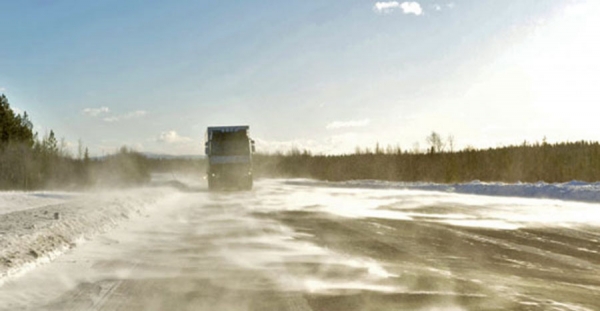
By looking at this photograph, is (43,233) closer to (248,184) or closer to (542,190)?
(542,190)

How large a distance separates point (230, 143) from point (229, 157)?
89cm

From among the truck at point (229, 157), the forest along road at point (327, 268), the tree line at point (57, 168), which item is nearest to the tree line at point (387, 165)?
the tree line at point (57, 168)

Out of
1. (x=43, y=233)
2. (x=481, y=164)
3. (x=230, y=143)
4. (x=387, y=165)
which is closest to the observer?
(x=43, y=233)

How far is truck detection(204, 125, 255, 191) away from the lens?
3431cm

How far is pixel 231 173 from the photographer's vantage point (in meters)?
34.3

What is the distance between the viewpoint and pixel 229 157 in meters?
34.6

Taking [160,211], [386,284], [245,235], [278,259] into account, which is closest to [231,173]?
[160,211]

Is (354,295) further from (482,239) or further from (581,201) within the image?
(581,201)

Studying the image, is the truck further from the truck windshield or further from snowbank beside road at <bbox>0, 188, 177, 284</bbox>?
snowbank beside road at <bbox>0, 188, 177, 284</bbox>

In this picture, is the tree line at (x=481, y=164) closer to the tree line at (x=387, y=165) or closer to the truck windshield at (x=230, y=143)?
the tree line at (x=387, y=165)

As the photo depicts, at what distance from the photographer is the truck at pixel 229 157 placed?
3431cm

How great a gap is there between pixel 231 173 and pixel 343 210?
17.1 metres

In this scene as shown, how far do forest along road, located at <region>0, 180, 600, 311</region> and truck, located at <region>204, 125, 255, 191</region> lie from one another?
20.0 m

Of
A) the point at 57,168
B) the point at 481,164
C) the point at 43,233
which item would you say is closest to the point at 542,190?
the point at 481,164
